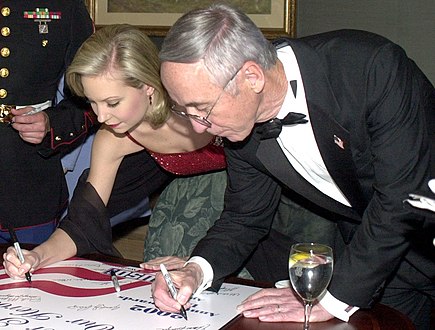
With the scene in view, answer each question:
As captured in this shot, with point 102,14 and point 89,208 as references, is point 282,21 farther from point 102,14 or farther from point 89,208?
point 89,208

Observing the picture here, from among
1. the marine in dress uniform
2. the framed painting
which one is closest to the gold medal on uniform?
the marine in dress uniform

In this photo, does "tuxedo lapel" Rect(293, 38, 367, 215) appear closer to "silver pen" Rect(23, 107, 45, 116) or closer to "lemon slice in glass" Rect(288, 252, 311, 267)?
"lemon slice in glass" Rect(288, 252, 311, 267)

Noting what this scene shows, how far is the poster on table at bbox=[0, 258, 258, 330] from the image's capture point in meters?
1.86

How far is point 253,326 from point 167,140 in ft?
3.51

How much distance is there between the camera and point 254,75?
6.19ft

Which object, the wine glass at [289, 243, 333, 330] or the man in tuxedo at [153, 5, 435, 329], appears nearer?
the wine glass at [289, 243, 333, 330]

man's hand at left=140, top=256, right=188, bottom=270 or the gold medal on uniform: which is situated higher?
the gold medal on uniform

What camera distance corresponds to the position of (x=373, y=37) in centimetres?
200

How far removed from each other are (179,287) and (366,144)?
567 millimetres

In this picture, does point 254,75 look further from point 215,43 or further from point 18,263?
point 18,263

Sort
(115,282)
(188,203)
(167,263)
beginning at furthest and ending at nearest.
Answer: (188,203) → (167,263) → (115,282)

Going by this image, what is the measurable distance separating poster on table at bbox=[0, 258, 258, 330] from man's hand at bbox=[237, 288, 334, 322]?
4 centimetres

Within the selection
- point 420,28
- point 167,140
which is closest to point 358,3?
point 420,28

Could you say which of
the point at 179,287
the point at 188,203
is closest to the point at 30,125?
the point at 188,203
